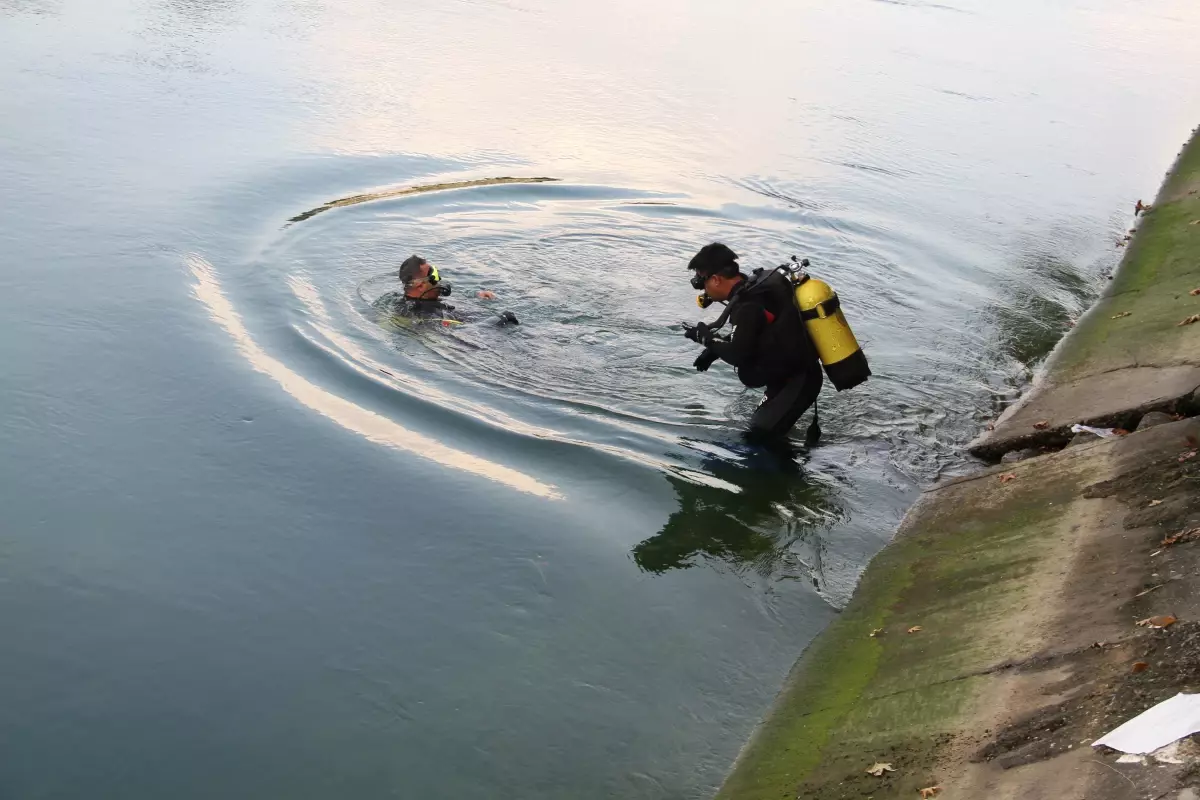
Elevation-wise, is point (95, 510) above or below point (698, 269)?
below

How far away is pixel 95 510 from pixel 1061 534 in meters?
6.45

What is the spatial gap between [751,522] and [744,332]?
1.49 meters

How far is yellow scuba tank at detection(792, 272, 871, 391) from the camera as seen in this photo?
A: 9062 mm

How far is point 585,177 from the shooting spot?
17.0 meters

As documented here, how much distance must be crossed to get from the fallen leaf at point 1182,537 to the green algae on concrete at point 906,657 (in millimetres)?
787

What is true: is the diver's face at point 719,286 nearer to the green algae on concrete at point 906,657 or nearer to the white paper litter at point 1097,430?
the green algae on concrete at point 906,657

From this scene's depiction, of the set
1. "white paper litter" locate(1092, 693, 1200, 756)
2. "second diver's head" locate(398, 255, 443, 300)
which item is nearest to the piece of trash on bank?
"white paper litter" locate(1092, 693, 1200, 756)

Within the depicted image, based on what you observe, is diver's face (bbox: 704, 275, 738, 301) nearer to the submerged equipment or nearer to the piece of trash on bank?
the submerged equipment

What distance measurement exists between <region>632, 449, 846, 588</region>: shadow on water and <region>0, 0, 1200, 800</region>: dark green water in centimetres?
4

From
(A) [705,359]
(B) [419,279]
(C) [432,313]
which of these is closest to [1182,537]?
(A) [705,359]

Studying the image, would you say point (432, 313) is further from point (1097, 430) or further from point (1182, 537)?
point (1182, 537)

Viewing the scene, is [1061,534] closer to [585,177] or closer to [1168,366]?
[1168,366]

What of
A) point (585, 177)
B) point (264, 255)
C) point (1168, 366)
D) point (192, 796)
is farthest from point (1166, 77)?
point (192, 796)

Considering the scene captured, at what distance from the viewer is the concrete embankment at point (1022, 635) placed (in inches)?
200
